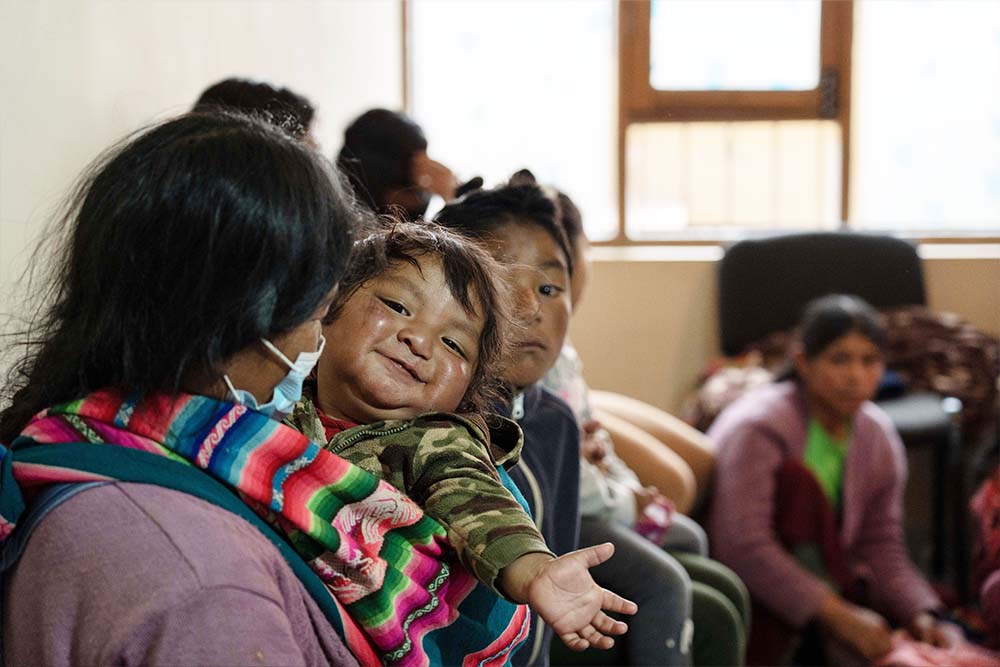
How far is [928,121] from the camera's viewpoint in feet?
14.5

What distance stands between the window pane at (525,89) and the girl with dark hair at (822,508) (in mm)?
1510

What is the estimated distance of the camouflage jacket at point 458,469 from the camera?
94 centimetres

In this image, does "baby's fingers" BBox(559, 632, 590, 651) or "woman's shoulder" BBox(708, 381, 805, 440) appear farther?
"woman's shoulder" BBox(708, 381, 805, 440)

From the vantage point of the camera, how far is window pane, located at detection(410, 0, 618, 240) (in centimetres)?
447

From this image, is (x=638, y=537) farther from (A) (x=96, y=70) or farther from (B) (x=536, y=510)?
(A) (x=96, y=70)

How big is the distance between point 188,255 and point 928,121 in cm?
416

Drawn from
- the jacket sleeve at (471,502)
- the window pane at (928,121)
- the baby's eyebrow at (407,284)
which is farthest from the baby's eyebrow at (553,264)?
the window pane at (928,121)

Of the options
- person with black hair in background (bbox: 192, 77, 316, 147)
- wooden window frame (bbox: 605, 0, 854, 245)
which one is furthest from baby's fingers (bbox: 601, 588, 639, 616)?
wooden window frame (bbox: 605, 0, 854, 245)

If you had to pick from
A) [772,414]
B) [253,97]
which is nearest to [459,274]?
[253,97]

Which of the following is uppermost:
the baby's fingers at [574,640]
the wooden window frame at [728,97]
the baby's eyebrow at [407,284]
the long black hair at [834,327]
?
the wooden window frame at [728,97]

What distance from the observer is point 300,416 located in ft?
3.60

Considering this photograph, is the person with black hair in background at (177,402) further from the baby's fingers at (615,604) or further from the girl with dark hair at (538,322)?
the girl with dark hair at (538,322)

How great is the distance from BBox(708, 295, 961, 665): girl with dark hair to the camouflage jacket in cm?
181

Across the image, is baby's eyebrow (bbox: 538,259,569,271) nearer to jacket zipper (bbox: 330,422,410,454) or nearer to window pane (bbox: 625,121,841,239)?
jacket zipper (bbox: 330,422,410,454)
